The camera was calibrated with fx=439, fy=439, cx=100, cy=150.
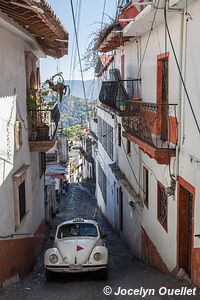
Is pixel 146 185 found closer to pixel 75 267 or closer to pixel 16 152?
pixel 75 267

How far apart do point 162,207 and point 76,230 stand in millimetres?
2565

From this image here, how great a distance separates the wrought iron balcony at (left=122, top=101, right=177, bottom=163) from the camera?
32.0 feet

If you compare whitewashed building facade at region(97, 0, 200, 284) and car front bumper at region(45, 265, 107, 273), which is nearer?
whitewashed building facade at region(97, 0, 200, 284)

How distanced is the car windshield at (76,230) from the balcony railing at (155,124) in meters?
2.90

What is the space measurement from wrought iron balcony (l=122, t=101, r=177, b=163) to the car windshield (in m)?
2.81

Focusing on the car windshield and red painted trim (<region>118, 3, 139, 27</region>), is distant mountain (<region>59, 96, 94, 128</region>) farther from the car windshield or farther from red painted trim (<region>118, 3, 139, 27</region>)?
the car windshield

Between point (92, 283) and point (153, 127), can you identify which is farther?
point (153, 127)

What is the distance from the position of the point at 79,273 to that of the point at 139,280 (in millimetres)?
1922

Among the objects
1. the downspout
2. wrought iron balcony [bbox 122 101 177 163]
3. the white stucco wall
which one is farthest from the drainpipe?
the white stucco wall

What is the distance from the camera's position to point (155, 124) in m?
11.5

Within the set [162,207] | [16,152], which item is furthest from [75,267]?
[16,152]

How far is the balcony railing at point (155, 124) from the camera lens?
9.89 metres

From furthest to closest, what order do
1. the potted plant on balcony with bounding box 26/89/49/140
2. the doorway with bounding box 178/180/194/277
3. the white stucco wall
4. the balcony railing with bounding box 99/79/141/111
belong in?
the balcony railing with bounding box 99/79/141/111 → the potted plant on balcony with bounding box 26/89/49/140 → the white stucco wall → the doorway with bounding box 178/180/194/277

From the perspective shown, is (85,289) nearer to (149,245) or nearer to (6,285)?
(6,285)
